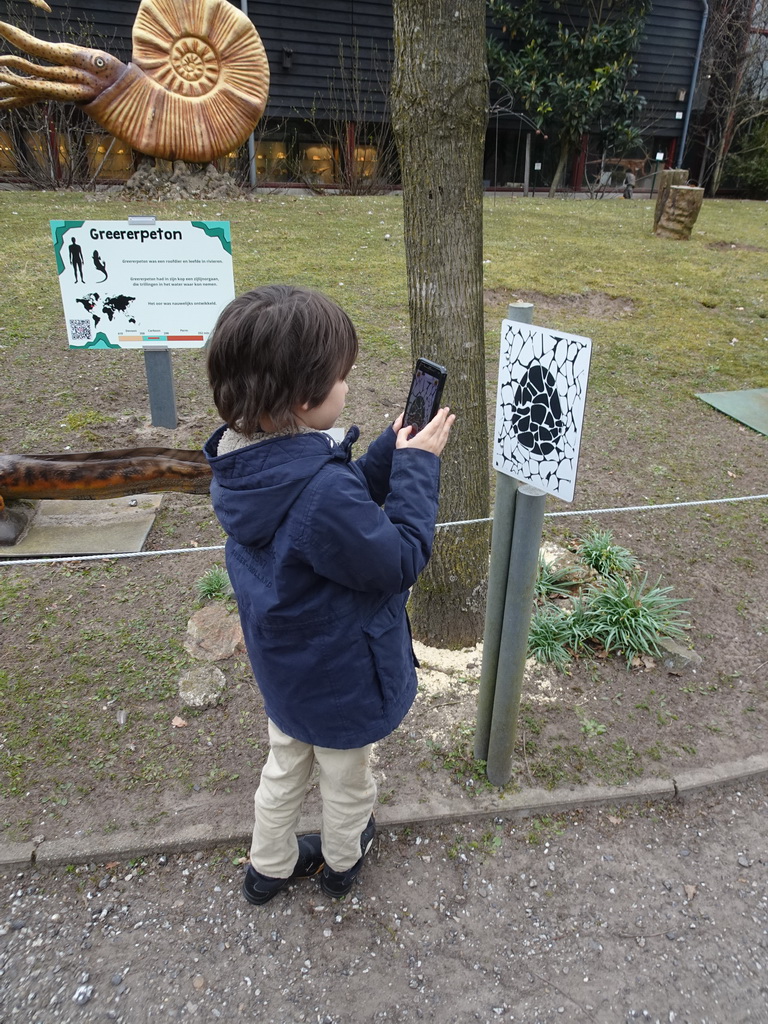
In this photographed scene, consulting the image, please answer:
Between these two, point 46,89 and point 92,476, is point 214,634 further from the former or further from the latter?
point 46,89

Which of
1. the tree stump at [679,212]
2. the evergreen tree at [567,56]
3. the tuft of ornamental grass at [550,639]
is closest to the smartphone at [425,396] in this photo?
the tuft of ornamental grass at [550,639]

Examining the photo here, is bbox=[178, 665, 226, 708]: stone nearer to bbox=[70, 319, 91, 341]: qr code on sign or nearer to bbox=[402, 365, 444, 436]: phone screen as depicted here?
bbox=[402, 365, 444, 436]: phone screen

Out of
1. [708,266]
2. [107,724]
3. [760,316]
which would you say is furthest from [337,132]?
[107,724]

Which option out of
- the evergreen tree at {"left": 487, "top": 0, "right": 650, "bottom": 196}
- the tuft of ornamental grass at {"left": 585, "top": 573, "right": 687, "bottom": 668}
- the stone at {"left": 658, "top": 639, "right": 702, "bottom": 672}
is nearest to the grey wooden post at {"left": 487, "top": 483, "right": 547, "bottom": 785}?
the tuft of ornamental grass at {"left": 585, "top": 573, "right": 687, "bottom": 668}

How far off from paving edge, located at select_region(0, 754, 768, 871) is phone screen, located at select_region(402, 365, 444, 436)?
1.35 m

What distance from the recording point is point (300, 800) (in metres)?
1.95

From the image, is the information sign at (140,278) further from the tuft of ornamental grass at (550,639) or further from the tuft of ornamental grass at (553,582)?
the tuft of ornamental grass at (550,639)

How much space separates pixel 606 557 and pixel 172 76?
8.78 metres

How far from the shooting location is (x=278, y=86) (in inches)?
579

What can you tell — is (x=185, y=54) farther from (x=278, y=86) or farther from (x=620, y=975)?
(x=620, y=975)

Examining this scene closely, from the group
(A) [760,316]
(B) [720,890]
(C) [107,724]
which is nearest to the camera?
(B) [720,890]

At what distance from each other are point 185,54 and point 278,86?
251 inches

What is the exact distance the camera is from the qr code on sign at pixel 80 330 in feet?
14.6

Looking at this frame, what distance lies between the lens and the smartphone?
62.3 inches
